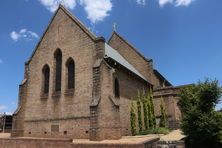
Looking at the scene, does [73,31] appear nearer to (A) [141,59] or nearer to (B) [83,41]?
(B) [83,41]

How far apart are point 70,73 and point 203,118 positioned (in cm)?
1262

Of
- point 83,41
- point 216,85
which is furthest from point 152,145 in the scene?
point 83,41

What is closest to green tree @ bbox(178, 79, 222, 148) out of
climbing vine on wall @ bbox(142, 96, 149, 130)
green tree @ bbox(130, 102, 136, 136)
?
green tree @ bbox(130, 102, 136, 136)

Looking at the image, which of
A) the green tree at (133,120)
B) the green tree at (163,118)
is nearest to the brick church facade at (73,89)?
the green tree at (133,120)

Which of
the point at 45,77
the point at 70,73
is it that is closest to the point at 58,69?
the point at 70,73

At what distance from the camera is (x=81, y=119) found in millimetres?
20250

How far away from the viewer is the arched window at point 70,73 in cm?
2224

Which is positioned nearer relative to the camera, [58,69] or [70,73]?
[70,73]

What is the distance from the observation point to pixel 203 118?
49.9 ft

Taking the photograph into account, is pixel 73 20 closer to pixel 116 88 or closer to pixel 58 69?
pixel 58 69

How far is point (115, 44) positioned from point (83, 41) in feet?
48.0

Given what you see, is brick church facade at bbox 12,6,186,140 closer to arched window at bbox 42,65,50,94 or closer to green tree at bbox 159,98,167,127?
arched window at bbox 42,65,50,94

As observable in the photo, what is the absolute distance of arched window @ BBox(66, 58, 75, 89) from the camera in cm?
2224

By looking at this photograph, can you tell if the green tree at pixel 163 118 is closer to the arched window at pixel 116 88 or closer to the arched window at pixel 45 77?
the arched window at pixel 116 88
